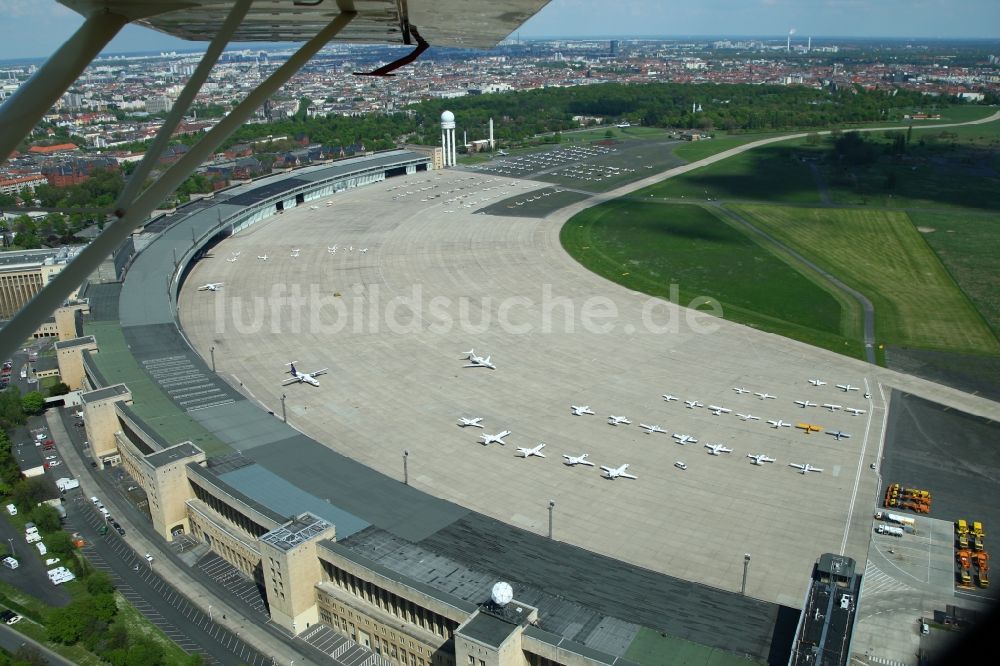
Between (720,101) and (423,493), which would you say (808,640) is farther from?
(720,101)

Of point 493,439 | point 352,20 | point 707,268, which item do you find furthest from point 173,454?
point 707,268

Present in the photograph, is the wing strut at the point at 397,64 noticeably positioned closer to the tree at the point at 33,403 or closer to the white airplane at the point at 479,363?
the white airplane at the point at 479,363

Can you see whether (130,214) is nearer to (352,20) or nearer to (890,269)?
(352,20)

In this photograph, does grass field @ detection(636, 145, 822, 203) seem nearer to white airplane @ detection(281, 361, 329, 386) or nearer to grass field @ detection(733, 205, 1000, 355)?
grass field @ detection(733, 205, 1000, 355)

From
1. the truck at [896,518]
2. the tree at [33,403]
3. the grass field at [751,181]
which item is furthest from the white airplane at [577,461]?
the grass field at [751,181]

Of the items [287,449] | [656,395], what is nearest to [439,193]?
[656,395]
